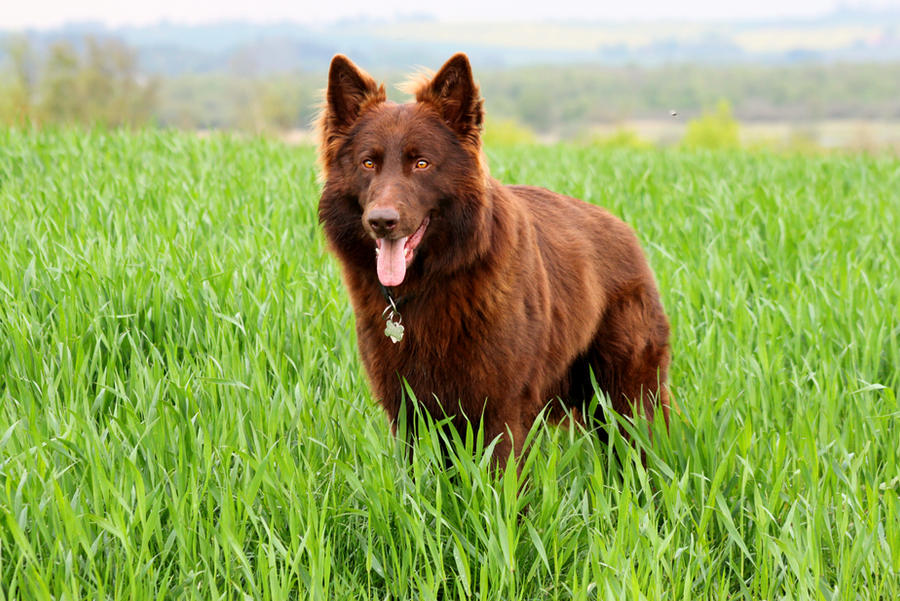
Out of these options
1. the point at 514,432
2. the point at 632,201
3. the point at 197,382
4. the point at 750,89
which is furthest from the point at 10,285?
the point at 750,89

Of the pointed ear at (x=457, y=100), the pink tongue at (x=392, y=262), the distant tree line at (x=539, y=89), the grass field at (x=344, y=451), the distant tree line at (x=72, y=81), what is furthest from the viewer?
the distant tree line at (x=539, y=89)

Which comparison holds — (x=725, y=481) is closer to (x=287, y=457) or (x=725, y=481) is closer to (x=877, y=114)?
(x=287, y=457)

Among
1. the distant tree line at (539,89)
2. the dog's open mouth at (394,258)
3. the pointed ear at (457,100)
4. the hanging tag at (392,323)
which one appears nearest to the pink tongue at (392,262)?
the dog's open mouth at (394,258)

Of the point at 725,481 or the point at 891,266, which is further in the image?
the point at 891,266

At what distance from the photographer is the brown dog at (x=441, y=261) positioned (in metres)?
2.83

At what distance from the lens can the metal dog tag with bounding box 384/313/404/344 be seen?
9.27ft

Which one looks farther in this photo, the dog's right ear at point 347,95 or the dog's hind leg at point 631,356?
the dog's hind leg at point 631,356

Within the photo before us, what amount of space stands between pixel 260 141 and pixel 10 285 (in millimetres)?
6338

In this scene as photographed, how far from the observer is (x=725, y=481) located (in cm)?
288

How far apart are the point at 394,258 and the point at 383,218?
20cm

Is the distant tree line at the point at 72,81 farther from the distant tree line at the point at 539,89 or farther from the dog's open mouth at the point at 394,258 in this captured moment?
the dog's open mouth at the point at 394,258

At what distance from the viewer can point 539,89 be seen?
104m

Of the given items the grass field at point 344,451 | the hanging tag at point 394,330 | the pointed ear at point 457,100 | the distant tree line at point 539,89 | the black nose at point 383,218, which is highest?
the pointed ear at point 457,100

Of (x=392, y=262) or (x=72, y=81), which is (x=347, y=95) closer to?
(x=392, y=262)
